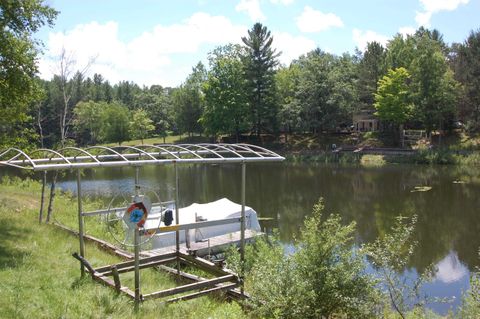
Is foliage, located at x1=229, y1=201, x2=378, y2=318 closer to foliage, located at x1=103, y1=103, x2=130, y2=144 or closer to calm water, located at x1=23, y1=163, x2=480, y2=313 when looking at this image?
calm water, located at x1=23, y1=163, x2=480, y2=313

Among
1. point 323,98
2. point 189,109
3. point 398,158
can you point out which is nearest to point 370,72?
point 323,98

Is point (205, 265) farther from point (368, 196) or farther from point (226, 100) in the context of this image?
point (226, 100)

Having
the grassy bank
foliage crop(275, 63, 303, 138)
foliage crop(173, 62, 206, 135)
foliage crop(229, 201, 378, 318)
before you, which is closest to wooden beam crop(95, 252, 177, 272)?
foliage crop(229, 201, 378, 318)


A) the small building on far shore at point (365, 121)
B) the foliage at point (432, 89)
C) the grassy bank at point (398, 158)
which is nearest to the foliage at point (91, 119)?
the grassy bank at point (398, 158)

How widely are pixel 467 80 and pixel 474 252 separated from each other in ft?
121

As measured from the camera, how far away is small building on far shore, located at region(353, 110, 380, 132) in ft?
200

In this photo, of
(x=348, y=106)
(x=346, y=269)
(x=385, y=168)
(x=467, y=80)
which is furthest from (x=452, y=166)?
(x=346, y=269)

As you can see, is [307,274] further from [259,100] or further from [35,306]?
[259,100]

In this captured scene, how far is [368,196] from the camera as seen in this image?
101ft

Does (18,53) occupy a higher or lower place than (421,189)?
higher

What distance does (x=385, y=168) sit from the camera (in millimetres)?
44312

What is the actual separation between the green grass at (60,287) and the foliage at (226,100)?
48.6m

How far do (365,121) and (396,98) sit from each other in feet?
37.4

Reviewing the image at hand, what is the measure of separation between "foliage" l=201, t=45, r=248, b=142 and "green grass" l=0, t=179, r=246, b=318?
48.6 meters
